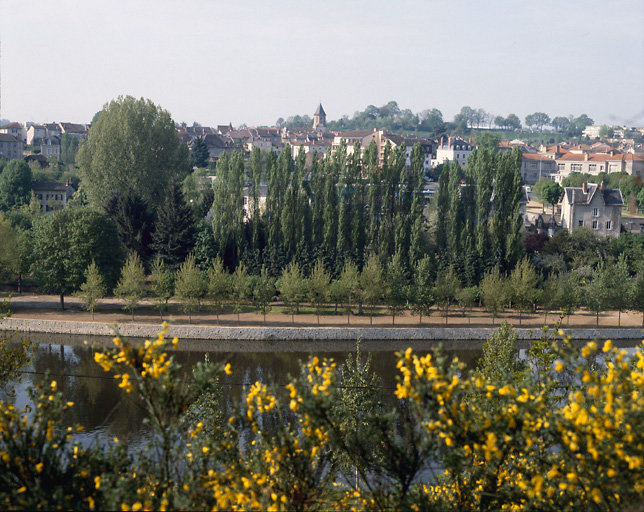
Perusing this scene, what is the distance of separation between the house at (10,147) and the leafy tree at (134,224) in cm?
3798

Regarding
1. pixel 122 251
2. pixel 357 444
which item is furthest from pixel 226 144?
pixel 357 444

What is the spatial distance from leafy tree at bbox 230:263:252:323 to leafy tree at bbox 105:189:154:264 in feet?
19.3

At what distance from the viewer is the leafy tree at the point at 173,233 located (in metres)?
27.9

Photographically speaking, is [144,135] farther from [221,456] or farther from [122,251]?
[221,456]

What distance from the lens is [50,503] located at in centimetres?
542

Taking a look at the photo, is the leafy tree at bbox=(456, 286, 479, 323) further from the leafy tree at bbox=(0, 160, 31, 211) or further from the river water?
the leafy tree at bbox=(0, 160, 31, 211)

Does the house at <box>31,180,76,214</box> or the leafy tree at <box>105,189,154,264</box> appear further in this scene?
the house at <box>31,180,76,214</box>

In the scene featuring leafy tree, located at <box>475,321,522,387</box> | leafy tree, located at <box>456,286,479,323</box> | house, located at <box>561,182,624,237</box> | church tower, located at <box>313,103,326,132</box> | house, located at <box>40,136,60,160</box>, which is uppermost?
church tower, located at <box>313,103,326,132</box>

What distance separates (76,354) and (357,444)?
16.1 meters

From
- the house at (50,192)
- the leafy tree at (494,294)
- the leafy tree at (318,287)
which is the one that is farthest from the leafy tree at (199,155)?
the leafy tree at (494,294)

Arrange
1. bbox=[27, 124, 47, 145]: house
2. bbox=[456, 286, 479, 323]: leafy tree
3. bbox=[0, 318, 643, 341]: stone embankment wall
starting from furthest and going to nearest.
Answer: bbox=[27, 124, 47, 145]: house
bbox=[456, 286, 479, 323]: leafy tree
bbox=[0, 318, 643, 341]: stone embankment wall

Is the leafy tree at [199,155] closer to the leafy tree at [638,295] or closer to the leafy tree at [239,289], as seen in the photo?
the leafy tree at [239,289]

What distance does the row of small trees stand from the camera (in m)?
23.7

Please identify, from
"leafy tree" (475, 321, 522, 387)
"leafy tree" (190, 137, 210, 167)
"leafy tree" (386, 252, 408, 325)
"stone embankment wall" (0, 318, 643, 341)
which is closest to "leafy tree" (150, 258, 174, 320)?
"stone embankment wall" (0, 318, 643, 341)
